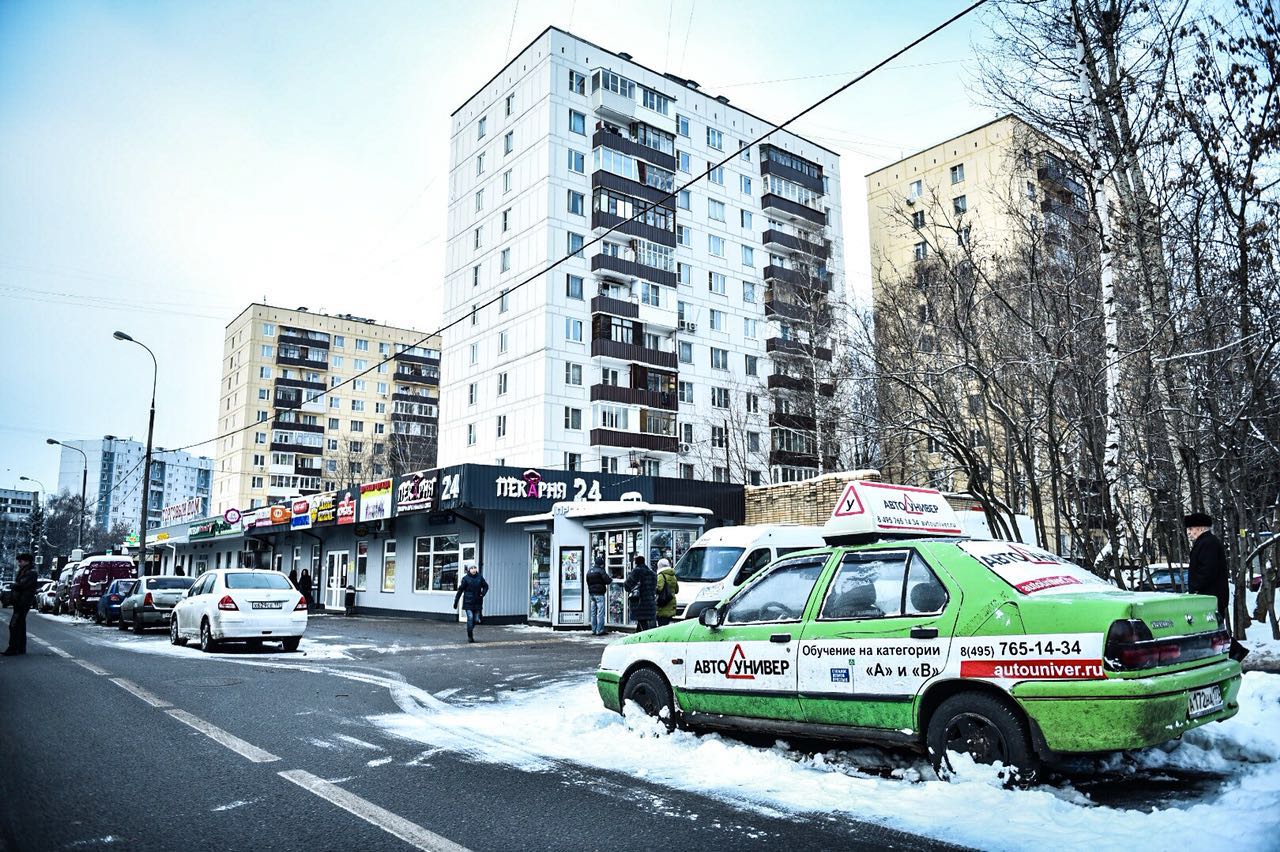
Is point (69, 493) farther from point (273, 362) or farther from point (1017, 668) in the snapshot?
point (1017, 668)

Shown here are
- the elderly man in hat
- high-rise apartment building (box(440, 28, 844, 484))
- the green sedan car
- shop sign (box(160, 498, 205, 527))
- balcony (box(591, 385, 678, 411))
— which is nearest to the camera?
the green sedan car

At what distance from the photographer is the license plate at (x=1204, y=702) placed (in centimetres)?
523

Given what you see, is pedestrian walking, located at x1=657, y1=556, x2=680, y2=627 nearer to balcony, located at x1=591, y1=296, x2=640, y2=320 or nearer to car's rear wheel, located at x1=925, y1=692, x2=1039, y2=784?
car's rear wheel, located at x1=925, y1=692, x2=1039, y2=784

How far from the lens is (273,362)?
8656cm

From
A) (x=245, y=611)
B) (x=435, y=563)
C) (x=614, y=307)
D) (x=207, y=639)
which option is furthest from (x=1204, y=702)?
(x=614, y=307)

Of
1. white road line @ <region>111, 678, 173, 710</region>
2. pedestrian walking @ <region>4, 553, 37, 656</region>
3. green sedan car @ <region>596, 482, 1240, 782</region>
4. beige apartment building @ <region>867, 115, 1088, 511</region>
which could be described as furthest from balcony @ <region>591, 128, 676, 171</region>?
green sedan car @ <region>596, 482, 1240, 782</region>

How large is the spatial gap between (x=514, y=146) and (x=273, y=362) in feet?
155

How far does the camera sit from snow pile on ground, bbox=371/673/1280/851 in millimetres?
4480

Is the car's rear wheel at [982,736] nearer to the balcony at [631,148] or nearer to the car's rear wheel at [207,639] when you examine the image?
the car's rear wheel at [207,639]

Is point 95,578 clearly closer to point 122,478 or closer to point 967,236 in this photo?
point 967,236

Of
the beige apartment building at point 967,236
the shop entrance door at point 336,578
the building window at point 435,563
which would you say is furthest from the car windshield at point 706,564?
the shop entrance door at point 336,578

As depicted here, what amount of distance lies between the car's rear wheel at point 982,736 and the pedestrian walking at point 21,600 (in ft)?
51.4

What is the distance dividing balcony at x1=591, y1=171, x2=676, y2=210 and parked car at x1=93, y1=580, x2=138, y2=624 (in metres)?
31.7

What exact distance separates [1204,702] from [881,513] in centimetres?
250
